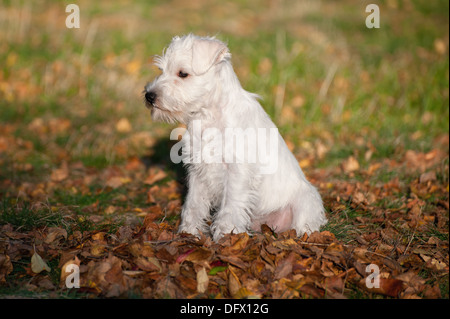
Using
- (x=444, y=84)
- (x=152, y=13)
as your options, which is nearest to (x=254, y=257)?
(x=444, y=84)

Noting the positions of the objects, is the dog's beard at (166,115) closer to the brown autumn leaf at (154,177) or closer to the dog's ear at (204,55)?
the dog's ear at (204,55)

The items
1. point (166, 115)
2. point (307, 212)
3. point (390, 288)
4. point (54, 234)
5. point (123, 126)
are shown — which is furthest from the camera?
point (123, 126)

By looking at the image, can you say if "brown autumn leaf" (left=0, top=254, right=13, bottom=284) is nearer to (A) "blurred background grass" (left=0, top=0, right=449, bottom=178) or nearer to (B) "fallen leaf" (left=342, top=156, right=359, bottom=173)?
(A) "blurred background grass" (left=0, top=0, right=449, bottom=178)

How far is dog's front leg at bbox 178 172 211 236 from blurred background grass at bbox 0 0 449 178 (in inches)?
114

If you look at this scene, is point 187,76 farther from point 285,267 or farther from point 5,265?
point 5,265

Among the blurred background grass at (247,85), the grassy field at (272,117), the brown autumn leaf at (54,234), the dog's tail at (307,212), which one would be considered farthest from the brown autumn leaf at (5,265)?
the blurred background grass at (247,85)

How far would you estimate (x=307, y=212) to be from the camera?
4.50 m

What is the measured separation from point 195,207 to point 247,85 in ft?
16.6

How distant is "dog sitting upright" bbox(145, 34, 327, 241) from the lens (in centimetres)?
420

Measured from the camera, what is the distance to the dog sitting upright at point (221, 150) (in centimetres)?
420

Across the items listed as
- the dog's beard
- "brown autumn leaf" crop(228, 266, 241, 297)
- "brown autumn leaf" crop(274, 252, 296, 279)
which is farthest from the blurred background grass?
"brown autumn leaf" crop(228, 266, 241, 297)

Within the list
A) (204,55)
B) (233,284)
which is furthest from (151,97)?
Answer: (233,284)
